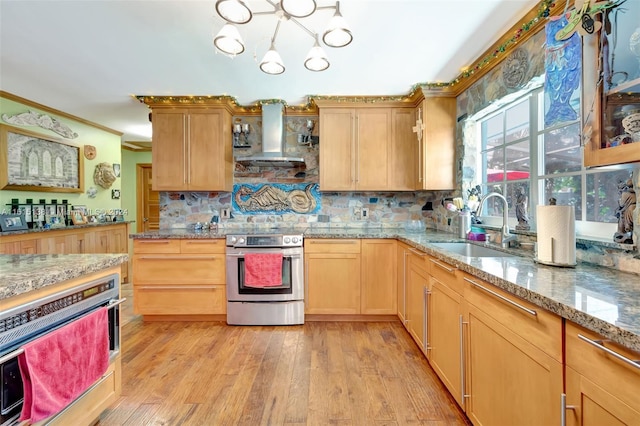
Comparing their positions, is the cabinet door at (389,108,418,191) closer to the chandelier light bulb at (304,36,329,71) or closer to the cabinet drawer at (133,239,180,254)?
the chandelier light bulb at (304,36,329,71)

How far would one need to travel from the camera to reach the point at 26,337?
1.15 metres

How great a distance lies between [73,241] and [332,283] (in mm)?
3287

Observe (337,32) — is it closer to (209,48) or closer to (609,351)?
(209,48)

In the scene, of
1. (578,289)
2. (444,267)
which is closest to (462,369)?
(444,267)

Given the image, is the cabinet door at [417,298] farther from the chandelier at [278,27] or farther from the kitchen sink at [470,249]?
the chandelier at [278,27]

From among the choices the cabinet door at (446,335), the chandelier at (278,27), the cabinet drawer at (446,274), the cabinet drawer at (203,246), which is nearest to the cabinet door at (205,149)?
the cabinet drawer at (203,246)

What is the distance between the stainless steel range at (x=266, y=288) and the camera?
295 centimetres

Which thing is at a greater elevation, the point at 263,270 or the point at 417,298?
the point at 263,270

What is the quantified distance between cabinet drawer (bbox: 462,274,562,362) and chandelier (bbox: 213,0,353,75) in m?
1.51

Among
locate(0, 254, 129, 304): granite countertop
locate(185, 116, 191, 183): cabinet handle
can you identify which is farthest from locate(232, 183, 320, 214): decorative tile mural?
locate(0, 254, 129, 304): granite countertop

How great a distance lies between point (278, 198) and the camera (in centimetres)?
366

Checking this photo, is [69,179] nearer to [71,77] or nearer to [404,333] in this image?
[71,77]

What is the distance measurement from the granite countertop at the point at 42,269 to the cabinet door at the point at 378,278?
2090 millimetres

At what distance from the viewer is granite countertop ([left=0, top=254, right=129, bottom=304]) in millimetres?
1128
